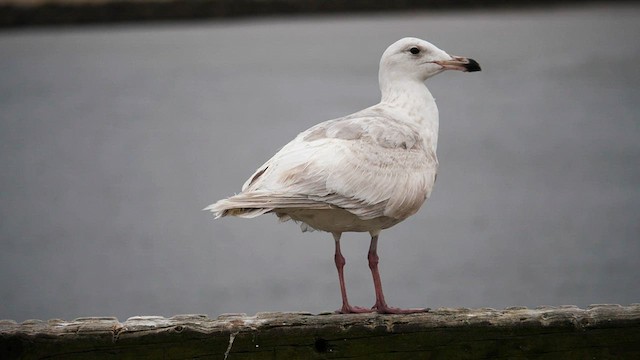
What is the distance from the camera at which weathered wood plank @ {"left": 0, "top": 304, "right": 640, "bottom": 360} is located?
117 inches

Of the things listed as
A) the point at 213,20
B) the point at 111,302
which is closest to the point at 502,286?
the point at 111,302

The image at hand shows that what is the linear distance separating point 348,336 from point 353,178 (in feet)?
2.41

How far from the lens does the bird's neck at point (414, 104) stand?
4.14 m

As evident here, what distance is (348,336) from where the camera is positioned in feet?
10.1

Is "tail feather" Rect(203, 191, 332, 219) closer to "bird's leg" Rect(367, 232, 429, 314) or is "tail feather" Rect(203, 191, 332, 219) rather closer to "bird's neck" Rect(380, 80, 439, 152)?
"bird's leg" Rect(367, 232, 429, 314)

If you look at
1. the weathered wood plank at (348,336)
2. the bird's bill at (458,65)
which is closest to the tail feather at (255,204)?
the weathered wood plank at (348,336)

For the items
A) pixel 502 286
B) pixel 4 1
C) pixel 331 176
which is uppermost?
pixel 4 1

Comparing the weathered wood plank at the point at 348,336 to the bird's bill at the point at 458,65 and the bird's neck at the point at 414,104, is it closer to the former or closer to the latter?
the bird's neck at the point at 414,104

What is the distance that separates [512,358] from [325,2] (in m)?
12.4

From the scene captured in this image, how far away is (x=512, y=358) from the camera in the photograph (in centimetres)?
309

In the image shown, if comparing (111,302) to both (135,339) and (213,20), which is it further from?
(213,20)

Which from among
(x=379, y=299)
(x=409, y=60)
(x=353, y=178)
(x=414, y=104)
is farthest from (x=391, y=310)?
(x=409, y=60)

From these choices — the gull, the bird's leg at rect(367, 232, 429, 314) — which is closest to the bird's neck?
the gull

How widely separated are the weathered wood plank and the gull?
1.40 feet
